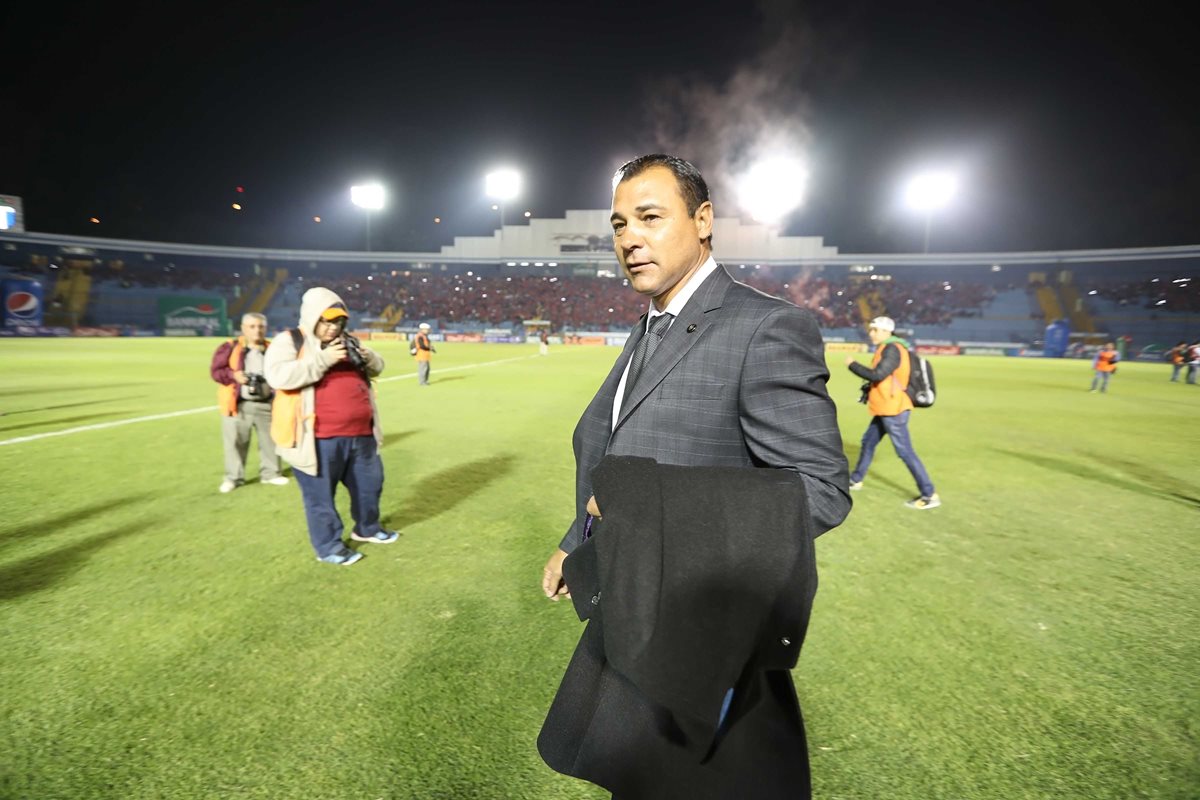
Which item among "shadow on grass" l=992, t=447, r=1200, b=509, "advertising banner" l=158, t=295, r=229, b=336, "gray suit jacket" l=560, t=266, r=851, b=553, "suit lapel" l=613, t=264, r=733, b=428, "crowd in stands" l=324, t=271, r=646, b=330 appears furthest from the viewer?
"crowd in stands" l=324, t=271, r=646, b=330

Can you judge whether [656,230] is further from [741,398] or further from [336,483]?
[336,483]

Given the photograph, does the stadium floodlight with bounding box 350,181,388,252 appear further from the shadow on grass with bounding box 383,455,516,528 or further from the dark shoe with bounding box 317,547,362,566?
the dark shoe with bounding box 317,547,362,566

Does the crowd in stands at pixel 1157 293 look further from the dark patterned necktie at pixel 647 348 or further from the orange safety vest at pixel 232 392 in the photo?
the orange safety vest at pixel 232 392

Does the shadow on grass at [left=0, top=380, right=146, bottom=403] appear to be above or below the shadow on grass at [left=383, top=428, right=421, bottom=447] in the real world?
below

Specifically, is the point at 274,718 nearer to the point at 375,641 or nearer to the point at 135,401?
the point at 375,641

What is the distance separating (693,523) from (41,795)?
309 centimetres

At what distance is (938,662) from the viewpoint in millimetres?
3150

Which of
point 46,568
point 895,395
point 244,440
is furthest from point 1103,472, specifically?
point 46,568

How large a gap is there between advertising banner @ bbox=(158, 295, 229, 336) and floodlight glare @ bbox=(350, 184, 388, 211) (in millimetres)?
18016

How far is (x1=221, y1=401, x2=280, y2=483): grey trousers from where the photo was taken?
621cm

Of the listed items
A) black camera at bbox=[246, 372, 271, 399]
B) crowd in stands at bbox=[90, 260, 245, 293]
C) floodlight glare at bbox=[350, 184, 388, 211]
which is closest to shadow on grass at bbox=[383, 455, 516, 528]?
black camera at bbox=[246, 372, 271, 399]

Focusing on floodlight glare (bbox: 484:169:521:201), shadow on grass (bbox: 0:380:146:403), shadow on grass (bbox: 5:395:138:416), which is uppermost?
floodlight glare (bbox: 484:169:521:201)

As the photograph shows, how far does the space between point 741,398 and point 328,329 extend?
3.74 m

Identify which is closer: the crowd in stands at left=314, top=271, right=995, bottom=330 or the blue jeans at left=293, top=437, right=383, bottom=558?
the blue jeans at left=293, top=437, right=383, bottom=558
